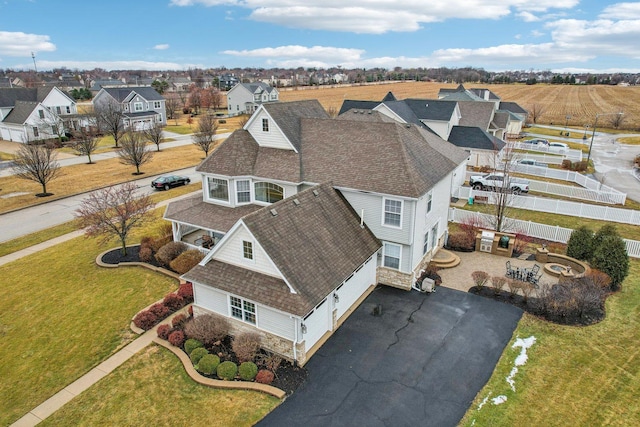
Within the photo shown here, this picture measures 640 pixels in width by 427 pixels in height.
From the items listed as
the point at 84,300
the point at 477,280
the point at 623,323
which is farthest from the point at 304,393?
the point at 623,323

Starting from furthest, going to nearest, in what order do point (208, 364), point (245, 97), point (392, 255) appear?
point (245, 97) → point (392, 255) → point (208, 364)

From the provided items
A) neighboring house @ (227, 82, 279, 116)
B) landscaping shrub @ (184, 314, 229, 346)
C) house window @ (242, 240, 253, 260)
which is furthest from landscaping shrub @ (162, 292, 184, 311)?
neighboring house @ (227, 82, 279, 116)

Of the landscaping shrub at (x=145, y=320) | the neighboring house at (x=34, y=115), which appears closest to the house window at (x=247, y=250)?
the landscaping shrub at (x=145, y=320)

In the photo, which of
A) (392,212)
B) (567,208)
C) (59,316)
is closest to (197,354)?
(59,316)

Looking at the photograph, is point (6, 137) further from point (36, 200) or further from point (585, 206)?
point (585, 206)

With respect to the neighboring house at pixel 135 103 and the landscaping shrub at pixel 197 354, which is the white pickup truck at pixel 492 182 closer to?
the landscaping shrub at pixel 197 354

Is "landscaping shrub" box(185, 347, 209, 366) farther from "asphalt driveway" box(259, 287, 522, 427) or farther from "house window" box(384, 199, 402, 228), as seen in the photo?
"house window" box(384, 199, 402, 228)

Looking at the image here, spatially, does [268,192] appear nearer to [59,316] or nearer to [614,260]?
[59,316]
